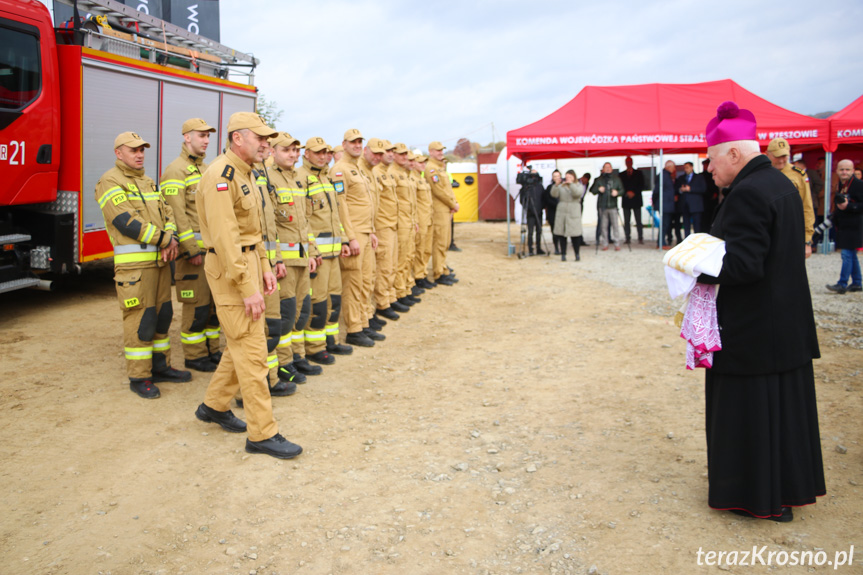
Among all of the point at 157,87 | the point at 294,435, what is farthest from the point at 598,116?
the point at 294,435

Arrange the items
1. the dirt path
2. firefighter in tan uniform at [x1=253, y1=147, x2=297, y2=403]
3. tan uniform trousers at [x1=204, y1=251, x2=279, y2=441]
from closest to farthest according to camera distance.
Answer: the dirt path, tan uniform trousers at [x1=204, y1=251, x2=279, y2=441], firefighter in tan uniform at [x1=253, y1=147, x2=297, y2=403]

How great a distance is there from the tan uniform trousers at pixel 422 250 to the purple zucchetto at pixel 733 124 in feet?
23.5

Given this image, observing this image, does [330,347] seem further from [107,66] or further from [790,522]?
[790,522]

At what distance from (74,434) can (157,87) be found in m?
5.37

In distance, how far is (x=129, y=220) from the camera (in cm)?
527

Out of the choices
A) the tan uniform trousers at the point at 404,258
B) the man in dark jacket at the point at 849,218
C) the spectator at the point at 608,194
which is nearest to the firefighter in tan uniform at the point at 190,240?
the tan uniform trousers at the point at 404,258

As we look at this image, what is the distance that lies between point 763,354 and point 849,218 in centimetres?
745

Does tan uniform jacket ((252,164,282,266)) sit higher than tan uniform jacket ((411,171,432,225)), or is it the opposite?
tan uniform jacket ((411,171,432,225))

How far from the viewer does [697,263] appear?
3332 mm

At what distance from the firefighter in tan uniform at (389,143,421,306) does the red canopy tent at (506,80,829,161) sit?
5.31 meters

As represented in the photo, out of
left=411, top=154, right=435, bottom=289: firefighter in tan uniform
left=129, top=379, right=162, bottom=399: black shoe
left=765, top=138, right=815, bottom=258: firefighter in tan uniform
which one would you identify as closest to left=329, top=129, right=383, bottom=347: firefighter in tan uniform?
left=129, top=379, right=162, bottom=399: black shoe

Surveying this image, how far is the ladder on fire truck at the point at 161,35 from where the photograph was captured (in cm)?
775

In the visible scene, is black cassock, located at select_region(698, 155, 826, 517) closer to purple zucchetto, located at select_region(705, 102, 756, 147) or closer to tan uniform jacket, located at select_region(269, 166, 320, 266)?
purple zucchetto, located at select_region(705, 102, 756, 147)

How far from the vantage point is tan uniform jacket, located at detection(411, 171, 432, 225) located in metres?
10.4
